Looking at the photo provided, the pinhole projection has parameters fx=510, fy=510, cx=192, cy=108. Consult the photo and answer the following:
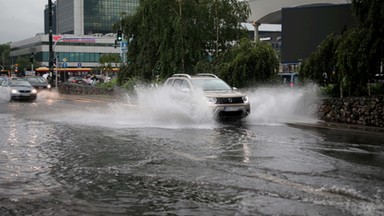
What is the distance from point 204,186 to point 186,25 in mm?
20139

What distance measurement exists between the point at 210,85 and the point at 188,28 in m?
10.3

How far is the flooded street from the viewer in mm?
6289

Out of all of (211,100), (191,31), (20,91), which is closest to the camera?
(211,100)

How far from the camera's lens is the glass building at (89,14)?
154 metres

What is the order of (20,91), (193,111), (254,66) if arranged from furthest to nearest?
(20,91) < (254,66) < (193,111)

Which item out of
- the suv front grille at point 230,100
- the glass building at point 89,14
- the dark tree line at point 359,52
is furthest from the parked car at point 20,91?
the glass building at point 89,14

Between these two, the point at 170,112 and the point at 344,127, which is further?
the point at 170,112

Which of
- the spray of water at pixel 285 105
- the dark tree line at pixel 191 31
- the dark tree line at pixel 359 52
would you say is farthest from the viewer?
the dark tree line at pixel 191 31

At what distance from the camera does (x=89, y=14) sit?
509ft

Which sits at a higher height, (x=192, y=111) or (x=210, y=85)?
(x=210, y=85)

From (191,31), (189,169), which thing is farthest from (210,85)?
(191,31)

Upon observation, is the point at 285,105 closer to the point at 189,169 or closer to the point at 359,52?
the point at 359,52

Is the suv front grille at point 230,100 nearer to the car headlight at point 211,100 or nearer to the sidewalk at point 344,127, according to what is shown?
the car headlight at point 211,100

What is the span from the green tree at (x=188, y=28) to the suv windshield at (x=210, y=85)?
9638 millimetres
